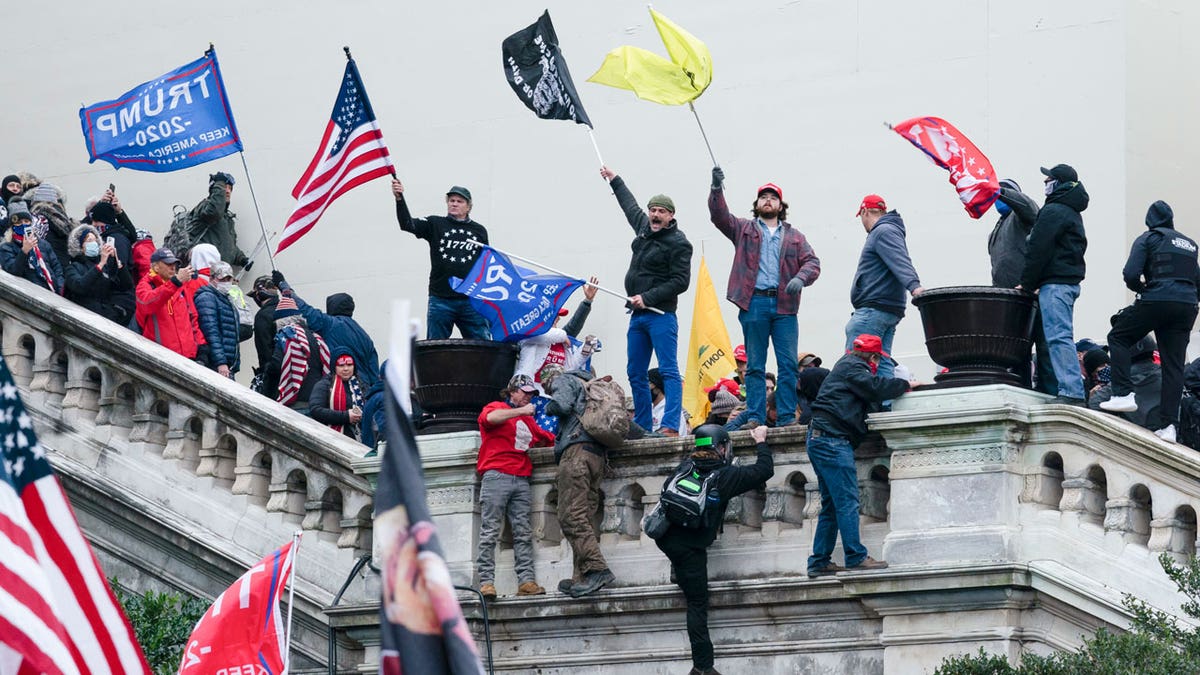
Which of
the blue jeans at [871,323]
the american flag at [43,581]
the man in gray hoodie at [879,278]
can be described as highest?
the man in gray hoodie at [879,278]

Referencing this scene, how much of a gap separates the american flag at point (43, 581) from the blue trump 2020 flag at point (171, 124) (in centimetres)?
1069

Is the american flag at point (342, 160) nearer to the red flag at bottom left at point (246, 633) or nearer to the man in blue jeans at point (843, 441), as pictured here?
the man in blue jeans at point (843, 441)

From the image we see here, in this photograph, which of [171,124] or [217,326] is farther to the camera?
[171,124]

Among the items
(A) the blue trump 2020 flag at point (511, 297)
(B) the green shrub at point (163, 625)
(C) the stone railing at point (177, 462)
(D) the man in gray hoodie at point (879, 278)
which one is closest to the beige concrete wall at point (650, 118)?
(A) the blue trump 2020 flag at point (511, 297)

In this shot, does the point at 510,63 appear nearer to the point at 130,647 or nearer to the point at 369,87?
the point at 369,87

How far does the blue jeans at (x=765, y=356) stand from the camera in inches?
518

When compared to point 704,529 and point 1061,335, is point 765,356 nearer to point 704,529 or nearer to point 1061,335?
point 704,529

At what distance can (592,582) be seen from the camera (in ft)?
42.3

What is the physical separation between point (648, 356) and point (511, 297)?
1.13m

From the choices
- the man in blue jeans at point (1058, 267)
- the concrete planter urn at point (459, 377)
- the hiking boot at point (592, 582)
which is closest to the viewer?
the man in blue jeans at point (1058, 267)

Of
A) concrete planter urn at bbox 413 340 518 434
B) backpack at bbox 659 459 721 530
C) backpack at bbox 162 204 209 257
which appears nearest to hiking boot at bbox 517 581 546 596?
concrete planter urn at bbox 413 340 518 434

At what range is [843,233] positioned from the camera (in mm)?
18266

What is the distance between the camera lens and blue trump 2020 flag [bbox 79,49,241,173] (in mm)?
17281

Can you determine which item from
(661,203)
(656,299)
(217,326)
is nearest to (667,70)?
(661,203)
